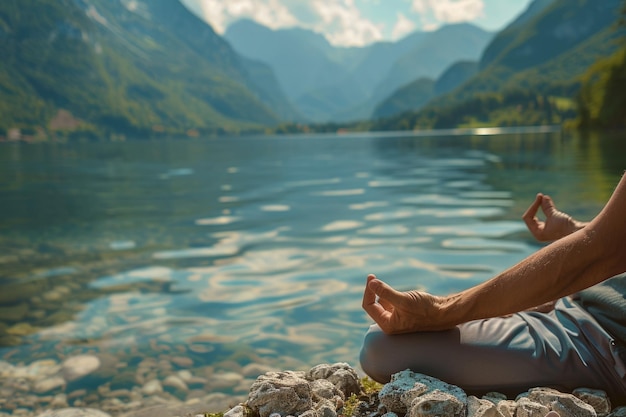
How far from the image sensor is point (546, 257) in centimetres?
362

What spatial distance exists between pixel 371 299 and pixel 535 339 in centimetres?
133

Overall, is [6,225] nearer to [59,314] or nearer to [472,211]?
[59,314]

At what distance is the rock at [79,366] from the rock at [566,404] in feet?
18.9

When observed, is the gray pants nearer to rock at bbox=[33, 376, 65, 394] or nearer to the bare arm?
the bare arm

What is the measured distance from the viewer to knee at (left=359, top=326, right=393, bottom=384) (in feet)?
14.0

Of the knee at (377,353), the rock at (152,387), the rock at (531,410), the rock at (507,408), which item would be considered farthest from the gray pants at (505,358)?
the rock at (152,387)

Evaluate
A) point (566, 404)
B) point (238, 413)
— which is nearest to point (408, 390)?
point (566, 404)

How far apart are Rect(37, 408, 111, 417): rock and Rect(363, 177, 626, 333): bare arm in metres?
3.77

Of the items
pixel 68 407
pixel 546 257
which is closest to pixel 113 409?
pixel 68 407

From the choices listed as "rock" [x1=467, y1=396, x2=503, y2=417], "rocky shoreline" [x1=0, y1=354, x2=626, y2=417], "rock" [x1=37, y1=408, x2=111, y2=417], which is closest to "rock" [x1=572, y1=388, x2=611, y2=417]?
"rocky shoreline" [x1=0, y1=354, x2=626, y2=417]

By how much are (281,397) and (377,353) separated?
0.80 m

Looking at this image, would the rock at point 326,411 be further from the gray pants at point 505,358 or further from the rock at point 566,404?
the rock at point 566,404

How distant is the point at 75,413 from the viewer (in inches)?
235

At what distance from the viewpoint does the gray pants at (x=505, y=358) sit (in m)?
4.09
